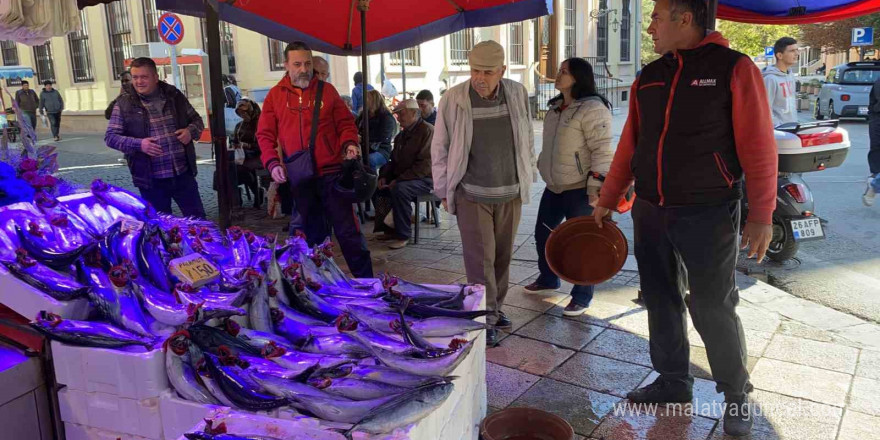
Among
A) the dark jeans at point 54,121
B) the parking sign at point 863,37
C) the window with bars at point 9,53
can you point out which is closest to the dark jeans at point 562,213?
the parking sign at point 863,37

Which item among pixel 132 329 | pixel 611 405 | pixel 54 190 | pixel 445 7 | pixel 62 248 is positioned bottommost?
pixel 611 405

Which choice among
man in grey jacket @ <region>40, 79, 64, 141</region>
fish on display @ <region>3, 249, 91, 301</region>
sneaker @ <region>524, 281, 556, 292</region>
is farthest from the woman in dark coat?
man in grey jacket @ <region>40, 79, 64, 141</region>

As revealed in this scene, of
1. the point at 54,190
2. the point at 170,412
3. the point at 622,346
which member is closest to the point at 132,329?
the point at 170,412

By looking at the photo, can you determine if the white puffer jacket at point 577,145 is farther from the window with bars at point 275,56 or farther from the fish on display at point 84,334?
the window with bars at point 275,56

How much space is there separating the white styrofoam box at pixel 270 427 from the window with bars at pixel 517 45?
72.2 feet

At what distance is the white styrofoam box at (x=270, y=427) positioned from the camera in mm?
1660

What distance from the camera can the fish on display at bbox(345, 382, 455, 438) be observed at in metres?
1.64

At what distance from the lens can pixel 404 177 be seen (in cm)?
646

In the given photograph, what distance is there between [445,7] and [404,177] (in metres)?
1.73

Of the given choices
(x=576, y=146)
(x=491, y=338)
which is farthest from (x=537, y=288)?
(x=576, y=146)

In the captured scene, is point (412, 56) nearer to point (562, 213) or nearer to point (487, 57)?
point (562, 213)

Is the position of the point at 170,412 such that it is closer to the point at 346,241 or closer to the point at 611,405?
the point at 611,405

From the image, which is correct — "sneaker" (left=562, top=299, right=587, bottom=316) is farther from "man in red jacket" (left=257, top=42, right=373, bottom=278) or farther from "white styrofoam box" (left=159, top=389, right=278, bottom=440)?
"white styrofoam box" (left=159, top=389, right=278, bottom=440)

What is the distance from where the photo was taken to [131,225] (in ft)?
8.41
